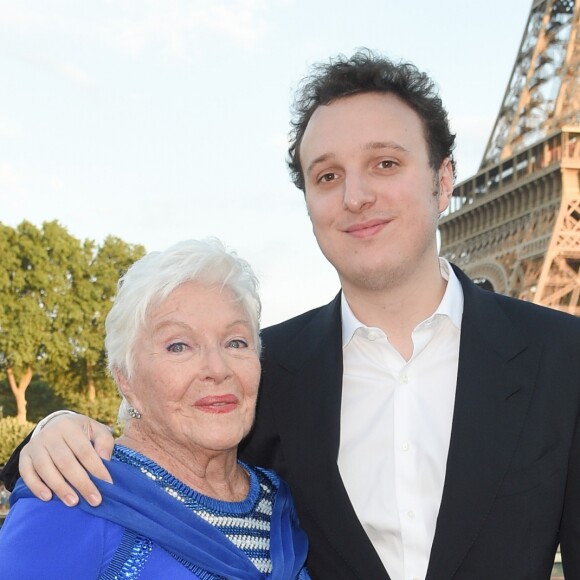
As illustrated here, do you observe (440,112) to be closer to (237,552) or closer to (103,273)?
(237,552)

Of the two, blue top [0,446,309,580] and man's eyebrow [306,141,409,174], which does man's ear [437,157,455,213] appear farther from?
blue top [0,446,309,580]

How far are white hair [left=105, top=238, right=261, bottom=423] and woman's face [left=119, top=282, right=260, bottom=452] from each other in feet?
0.10

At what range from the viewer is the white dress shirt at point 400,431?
3.06 meters

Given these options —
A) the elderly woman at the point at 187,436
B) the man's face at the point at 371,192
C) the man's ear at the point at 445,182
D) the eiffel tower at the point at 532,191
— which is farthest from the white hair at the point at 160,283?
the eiffel tower at the point at 532,191

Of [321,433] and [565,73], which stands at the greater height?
[565,73]

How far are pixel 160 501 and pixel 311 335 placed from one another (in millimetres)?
1198

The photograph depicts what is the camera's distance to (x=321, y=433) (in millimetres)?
3277

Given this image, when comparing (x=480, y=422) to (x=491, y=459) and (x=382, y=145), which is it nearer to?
(x=491, y=459)

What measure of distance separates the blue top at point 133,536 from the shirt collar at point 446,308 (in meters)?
0.93

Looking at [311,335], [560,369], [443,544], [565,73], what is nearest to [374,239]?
[311,335]

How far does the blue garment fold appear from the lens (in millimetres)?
2555

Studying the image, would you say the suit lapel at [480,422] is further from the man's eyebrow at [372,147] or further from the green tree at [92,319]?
the green tree at [92,319]

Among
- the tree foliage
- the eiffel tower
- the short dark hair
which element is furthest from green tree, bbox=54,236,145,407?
the short dark hair

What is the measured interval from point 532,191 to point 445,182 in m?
32.9
